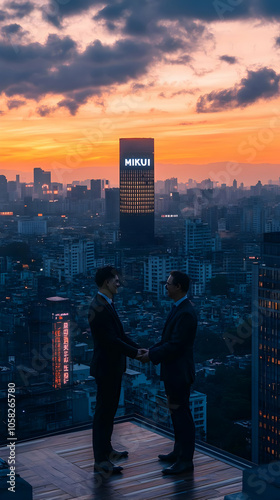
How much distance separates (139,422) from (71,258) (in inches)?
704

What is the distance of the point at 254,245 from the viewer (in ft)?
77.3

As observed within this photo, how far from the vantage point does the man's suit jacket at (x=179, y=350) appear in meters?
2.27

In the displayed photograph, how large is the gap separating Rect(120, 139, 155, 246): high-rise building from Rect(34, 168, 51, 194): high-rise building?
15.3m

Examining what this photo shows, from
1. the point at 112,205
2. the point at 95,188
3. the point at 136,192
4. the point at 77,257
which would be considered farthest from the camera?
the point at 136,192

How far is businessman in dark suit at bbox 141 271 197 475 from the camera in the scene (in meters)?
2.28

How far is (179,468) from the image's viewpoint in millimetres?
2303

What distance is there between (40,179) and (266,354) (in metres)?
14.5

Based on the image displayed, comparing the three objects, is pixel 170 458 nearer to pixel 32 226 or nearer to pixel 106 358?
pixel 106 358

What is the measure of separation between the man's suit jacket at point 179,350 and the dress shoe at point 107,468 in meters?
0.37

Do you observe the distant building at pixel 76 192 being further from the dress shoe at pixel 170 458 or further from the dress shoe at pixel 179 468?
the dress shoe at pixel 179 468

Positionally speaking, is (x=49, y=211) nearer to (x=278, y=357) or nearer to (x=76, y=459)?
(x=278, y=357)

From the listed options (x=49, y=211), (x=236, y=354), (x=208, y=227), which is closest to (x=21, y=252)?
(x=49, y=211)

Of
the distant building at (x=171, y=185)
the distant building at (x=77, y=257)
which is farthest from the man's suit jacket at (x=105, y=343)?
the distant building at (x=171, y=185)

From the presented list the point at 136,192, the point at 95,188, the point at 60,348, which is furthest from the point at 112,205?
the point at 60,348
